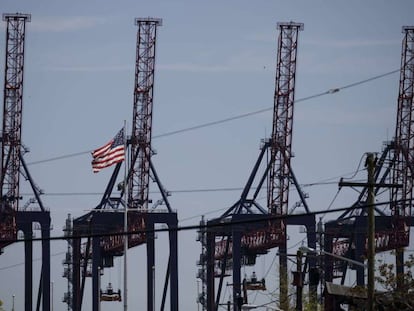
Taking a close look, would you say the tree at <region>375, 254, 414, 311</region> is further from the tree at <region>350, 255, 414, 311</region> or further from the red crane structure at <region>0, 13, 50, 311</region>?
the red crane structure at <region>0, 13, 50, 311</region>

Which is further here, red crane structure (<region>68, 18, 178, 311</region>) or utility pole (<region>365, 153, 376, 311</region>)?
red crane structure (<region>68, 18, 178, 311</region>)

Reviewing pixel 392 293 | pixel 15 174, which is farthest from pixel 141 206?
pixel 392 293

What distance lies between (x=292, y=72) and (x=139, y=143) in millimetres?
14928

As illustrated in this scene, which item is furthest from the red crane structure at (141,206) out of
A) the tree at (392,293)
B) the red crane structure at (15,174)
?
the tree at (392,293)

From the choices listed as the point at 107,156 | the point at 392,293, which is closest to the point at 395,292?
the point at 392,293

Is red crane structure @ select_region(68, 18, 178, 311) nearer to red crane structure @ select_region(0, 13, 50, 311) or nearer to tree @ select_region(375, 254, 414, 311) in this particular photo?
red crane structure @ select_region(0, 13, 50, 311)

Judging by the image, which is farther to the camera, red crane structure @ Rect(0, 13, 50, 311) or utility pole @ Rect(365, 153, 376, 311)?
red crane structure @ Rect(0, 13, 50, 311)

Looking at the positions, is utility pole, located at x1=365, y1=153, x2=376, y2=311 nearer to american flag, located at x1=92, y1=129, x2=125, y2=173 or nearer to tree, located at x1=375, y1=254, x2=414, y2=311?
tree, located at x1=375, y1=254, x2=414, y2=311

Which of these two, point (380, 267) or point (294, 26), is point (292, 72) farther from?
point (380, 267)

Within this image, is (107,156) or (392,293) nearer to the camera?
(392,293)

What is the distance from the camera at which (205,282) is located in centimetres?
15612

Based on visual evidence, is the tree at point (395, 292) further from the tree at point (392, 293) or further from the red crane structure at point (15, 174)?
the red crane structure at point (15, 174)

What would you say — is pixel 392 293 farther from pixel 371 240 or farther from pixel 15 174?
pixel 15 174

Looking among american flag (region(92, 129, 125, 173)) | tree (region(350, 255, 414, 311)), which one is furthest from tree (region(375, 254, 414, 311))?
american flag (region(92, 129, 125, 173))
